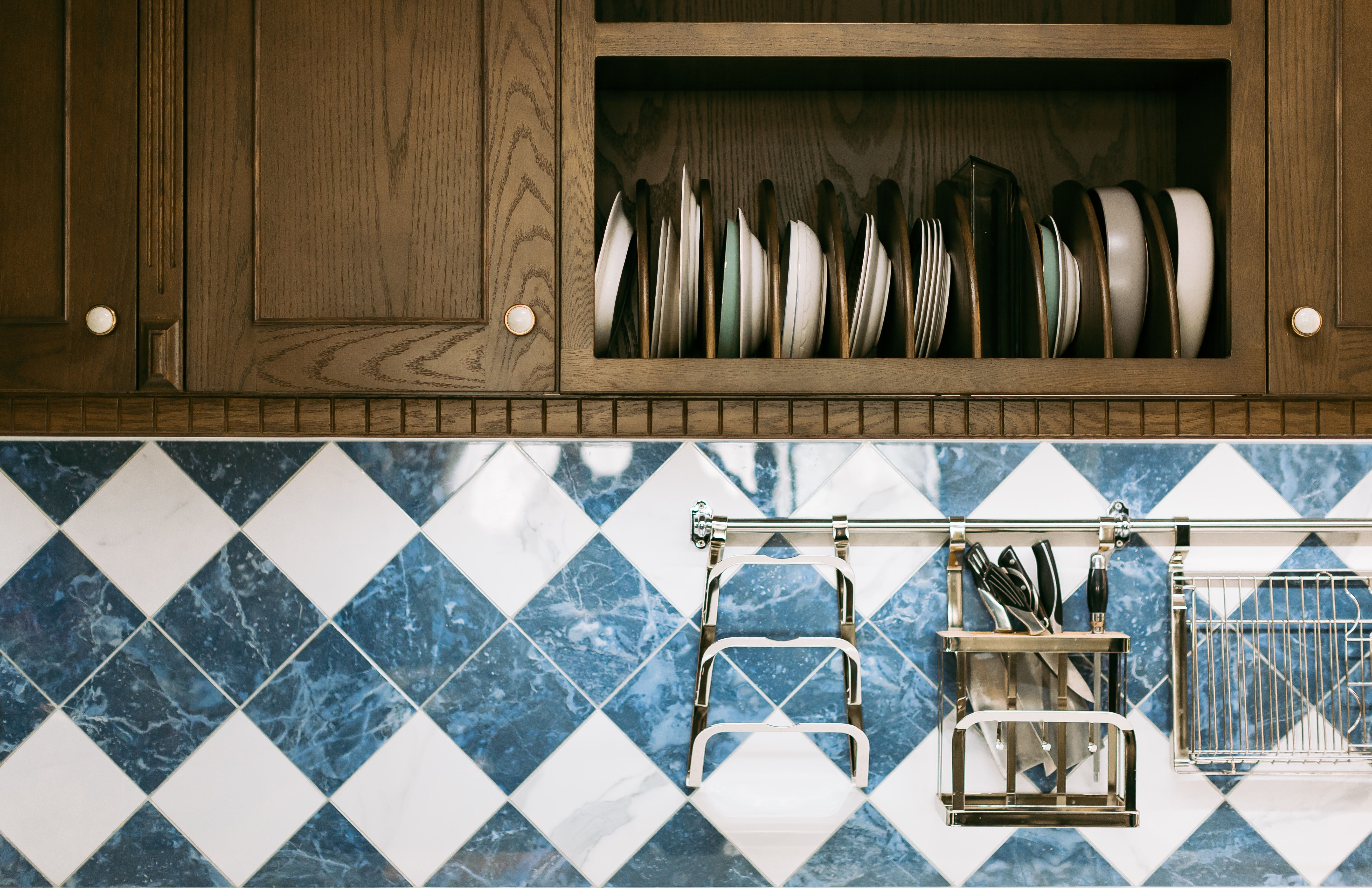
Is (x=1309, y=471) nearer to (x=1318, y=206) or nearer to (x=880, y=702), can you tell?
(x=1318, y=206)

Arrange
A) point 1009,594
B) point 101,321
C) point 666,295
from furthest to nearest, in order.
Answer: point 1009,594 → point 666,295 → point 101,321

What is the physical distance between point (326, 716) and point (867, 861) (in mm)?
737

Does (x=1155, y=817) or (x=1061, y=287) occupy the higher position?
(x=1061, y=287)

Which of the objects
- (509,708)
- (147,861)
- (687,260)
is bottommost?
(147,861)

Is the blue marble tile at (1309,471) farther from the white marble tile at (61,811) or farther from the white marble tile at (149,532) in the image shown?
the white marble tile at (61,811)

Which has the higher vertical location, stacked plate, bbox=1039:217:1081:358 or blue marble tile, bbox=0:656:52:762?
stacked plate, bbox=1039:217:1081:358

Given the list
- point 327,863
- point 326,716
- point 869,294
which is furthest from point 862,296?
point 327,863

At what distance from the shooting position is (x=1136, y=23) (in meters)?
1.27

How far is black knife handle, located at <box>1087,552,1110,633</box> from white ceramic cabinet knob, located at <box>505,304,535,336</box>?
29.8 inches

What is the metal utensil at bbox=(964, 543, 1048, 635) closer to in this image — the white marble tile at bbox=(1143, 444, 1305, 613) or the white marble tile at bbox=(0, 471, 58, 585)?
the white marble tile at bbox=(1143, 444, 1305, 613)

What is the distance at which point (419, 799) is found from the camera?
1.26 meters

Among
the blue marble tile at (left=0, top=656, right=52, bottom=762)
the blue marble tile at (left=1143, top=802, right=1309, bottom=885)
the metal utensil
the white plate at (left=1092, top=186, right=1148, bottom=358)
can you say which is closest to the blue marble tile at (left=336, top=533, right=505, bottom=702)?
the blue marble tile at (left=0, top=656, right=52, bottom=762)

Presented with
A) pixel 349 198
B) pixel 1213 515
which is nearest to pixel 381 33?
pixel 349 198

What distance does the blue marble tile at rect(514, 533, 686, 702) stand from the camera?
128 centimetres
